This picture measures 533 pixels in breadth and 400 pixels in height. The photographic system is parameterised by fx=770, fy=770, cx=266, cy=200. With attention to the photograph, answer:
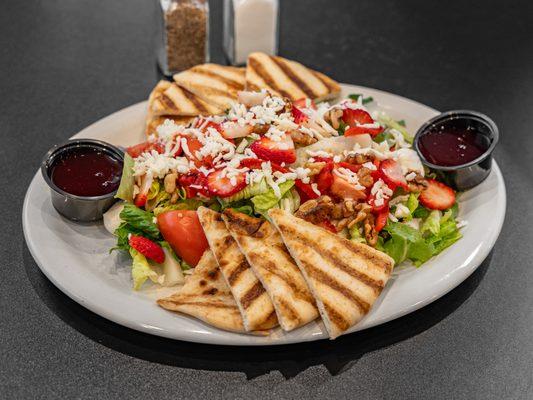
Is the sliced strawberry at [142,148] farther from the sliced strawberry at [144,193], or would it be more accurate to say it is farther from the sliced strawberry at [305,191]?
the sliced strawberry at [305,191]

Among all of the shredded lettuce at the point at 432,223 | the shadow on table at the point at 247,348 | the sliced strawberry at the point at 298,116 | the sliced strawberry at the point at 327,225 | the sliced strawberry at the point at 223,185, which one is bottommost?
the shadow on table at the point at 247,348

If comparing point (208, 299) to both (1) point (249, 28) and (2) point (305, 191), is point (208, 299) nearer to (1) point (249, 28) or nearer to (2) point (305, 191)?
(2) point (305, 191)

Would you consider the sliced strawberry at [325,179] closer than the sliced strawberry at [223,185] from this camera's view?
No

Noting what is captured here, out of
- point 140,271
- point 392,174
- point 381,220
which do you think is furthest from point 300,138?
point 140,271

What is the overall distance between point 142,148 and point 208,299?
1.26 meters

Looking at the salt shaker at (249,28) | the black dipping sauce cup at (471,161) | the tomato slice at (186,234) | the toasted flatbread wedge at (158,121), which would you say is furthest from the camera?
the salt shaker at (249,28)

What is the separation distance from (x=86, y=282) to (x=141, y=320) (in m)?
0.39

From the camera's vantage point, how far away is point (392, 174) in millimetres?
4148

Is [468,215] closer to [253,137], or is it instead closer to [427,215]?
[427,215]

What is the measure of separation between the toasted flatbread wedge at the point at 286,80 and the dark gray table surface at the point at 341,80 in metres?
0.65

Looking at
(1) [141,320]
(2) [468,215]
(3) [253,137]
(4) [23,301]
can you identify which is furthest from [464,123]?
(4) [23,301]

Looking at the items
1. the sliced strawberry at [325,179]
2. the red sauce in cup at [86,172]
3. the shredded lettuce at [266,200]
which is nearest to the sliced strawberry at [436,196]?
the sliced strawberry at [325,179]

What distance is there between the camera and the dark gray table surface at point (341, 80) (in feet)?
11.3

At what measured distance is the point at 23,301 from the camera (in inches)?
150
